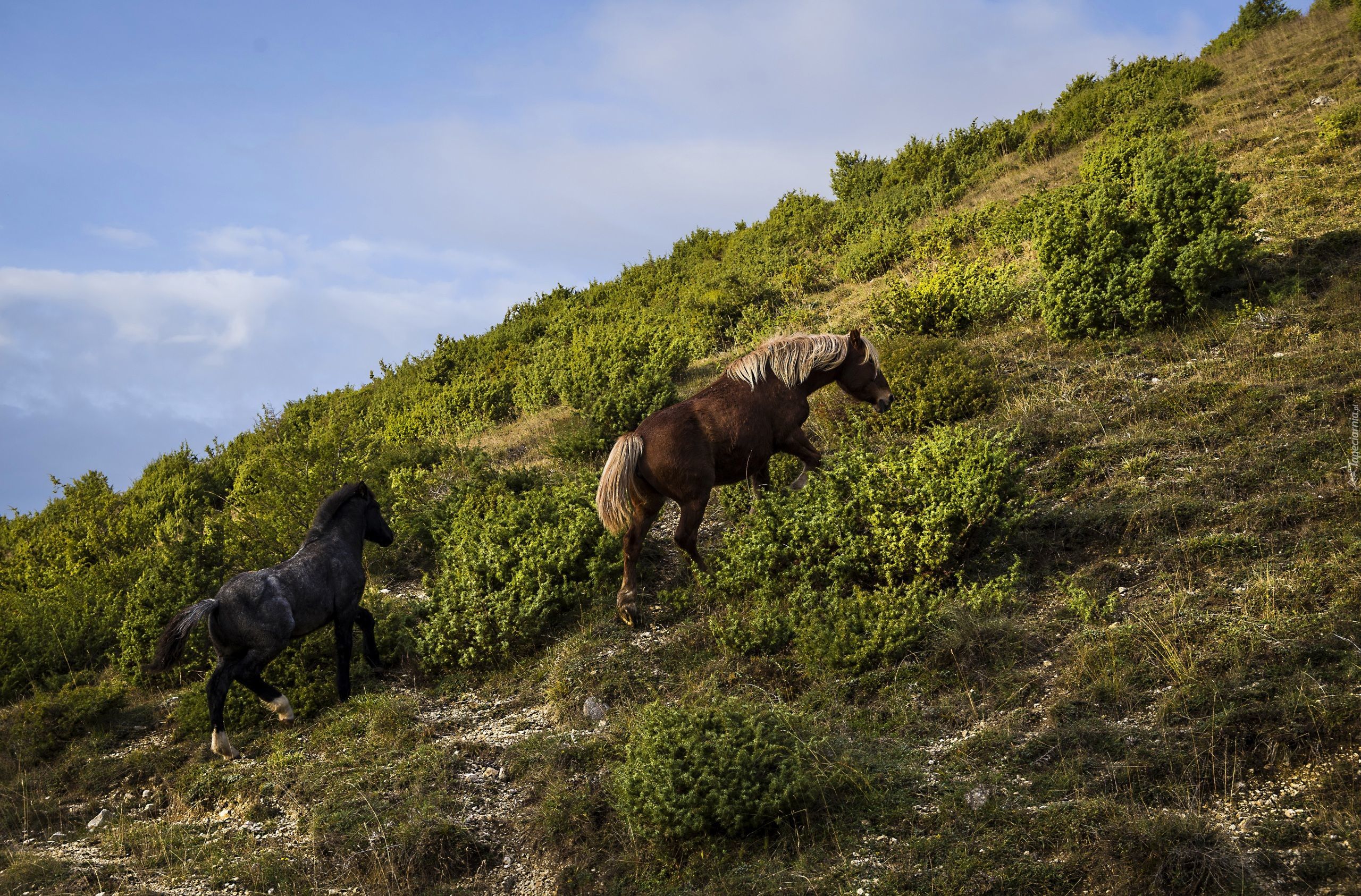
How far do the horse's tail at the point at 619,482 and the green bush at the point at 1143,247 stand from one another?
6.48 metres

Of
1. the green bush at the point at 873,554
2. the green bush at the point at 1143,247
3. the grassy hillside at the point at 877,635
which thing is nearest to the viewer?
the grassy hillside at the point at 877,635

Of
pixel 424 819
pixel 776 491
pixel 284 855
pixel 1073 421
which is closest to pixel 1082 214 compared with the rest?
pixel 1073 421

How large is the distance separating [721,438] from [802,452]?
0.87 metres

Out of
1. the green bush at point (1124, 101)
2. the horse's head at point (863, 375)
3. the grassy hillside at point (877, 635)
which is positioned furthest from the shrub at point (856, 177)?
the horse's head at point (863, 375)

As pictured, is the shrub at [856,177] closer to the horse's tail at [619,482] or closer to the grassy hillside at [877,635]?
the grassy hillside at [877,635]

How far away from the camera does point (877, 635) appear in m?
6.43

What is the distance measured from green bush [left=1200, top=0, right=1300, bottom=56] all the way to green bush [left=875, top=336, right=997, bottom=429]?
19892 mm

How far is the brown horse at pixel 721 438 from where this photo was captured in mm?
7664

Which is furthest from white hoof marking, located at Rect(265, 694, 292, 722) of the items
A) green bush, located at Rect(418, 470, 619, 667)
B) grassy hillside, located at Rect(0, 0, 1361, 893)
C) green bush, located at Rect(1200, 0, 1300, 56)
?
green bush, located at Rect(1200, 0, 1300, 56)

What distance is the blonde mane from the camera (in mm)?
8125

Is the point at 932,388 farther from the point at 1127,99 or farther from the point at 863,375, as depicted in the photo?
the point at 1127,99

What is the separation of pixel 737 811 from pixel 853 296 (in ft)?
44.2

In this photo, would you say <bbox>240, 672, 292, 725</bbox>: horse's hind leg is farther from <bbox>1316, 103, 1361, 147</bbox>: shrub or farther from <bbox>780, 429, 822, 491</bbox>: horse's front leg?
<bbox>1316, 103, 1361, 147</bbox>: shrub

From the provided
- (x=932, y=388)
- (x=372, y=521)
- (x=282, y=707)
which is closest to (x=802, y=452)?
(x=932, y=388)
